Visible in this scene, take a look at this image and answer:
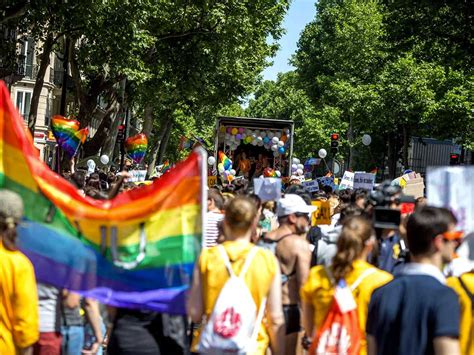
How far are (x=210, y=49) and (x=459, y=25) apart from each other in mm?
10166

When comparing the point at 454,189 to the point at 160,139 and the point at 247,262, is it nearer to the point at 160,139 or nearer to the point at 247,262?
the point at 247,262

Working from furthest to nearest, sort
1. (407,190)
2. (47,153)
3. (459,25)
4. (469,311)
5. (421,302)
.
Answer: (47,153)
(459,25)
(407,190)
(469,311)
(421,302)

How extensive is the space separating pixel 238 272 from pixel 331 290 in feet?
1.79

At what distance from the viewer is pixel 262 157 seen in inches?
1174

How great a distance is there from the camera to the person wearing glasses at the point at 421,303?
4.48m

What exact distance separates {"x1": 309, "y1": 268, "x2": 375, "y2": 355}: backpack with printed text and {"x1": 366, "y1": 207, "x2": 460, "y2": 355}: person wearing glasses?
2.44 ft

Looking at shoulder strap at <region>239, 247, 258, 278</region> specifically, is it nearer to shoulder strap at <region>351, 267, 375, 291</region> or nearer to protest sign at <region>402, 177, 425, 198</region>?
shoulder strap at <region>351, 267, 375, 291</region>

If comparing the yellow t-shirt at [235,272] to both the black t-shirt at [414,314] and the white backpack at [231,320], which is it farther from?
the black t-shirt at [414,314]

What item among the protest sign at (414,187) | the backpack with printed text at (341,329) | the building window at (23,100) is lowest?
the backpack with printed text at (341,329)

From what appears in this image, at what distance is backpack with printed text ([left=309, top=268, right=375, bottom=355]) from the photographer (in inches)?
221

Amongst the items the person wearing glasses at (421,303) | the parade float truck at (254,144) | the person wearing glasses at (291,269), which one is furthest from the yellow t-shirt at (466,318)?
the parade float truck at (254,144)

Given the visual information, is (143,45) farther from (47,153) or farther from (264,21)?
(47,153)

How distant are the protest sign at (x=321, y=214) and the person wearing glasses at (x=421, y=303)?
647 cm

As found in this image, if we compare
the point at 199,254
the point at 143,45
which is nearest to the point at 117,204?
the point at 199,254
